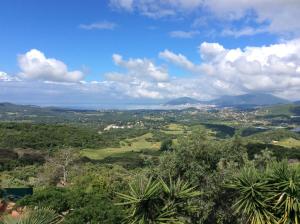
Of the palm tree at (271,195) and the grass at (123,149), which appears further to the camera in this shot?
the grass at (123,149)

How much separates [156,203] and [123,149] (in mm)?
120683

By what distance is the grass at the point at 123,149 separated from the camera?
12037cm

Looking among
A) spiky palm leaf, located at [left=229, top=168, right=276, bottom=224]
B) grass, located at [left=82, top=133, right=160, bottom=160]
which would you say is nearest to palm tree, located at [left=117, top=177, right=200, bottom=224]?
spiky palm leaf, located at [left=229, top=168, right=276, bottom=224]

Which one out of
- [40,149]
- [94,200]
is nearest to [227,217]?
[94,200]

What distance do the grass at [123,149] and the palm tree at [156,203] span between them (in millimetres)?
96295

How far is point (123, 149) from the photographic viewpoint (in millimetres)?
139375

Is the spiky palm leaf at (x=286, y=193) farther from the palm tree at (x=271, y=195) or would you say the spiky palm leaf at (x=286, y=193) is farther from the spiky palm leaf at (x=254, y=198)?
the spiky palm leaf at (x=254, y=198)

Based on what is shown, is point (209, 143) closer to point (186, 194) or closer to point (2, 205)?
point (186, 194)

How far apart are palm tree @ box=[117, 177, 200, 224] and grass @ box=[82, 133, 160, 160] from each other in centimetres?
9629

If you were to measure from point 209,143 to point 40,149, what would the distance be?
101 m

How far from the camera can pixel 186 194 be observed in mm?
19922

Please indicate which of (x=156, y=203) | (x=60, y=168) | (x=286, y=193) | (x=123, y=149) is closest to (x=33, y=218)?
(x=156, y=203)

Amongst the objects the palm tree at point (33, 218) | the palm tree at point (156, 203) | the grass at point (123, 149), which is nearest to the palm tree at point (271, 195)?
the palm tree at point (156, 203)

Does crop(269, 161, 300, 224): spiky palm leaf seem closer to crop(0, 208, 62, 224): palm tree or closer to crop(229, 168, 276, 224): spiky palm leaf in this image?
crop(229, 168, 276, 224): spiky palm leaf
